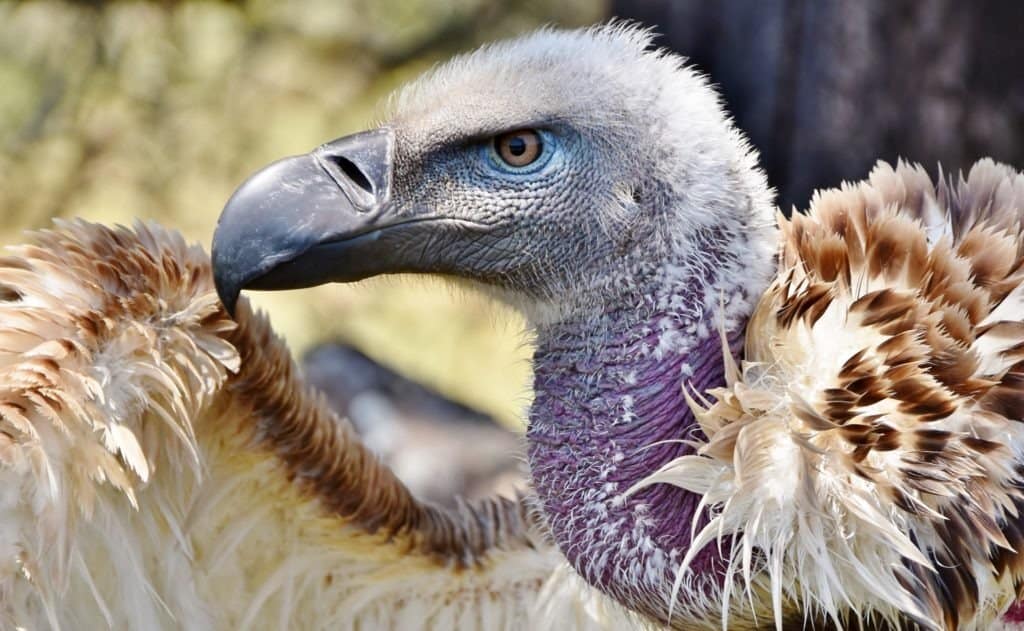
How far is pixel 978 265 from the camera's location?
1.36m

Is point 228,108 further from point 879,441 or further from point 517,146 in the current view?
point 879,441

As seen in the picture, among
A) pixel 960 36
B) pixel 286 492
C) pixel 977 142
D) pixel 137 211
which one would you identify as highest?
pixel 137 211

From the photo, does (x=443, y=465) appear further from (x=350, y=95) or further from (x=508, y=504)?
(x=350, y=95)

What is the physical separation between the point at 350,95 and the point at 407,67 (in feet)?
0.85

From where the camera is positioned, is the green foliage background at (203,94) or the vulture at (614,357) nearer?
the vulture at (614,357)

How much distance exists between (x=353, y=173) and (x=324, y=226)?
10 centimetres

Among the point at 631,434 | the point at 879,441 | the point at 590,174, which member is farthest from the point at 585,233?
the point at 879,441

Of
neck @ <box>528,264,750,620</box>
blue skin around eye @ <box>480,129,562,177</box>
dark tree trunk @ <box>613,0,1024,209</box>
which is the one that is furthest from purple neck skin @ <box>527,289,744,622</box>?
dark tree trunk @ <box>613,0,1024,209</box>

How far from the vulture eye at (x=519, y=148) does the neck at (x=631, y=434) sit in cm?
21

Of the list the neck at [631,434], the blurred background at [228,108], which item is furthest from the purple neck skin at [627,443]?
the blurred background at [228,108]

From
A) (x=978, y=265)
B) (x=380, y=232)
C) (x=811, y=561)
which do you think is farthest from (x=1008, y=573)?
(x=380, y=232)

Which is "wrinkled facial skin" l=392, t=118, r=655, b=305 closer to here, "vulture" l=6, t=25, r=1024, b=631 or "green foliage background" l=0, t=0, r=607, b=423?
"vulture" l=6, t=25, r=1024, b=631

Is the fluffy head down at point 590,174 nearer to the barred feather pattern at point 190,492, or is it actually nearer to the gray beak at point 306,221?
the gray beak at point 306,221

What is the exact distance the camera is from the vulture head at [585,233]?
1.42m
